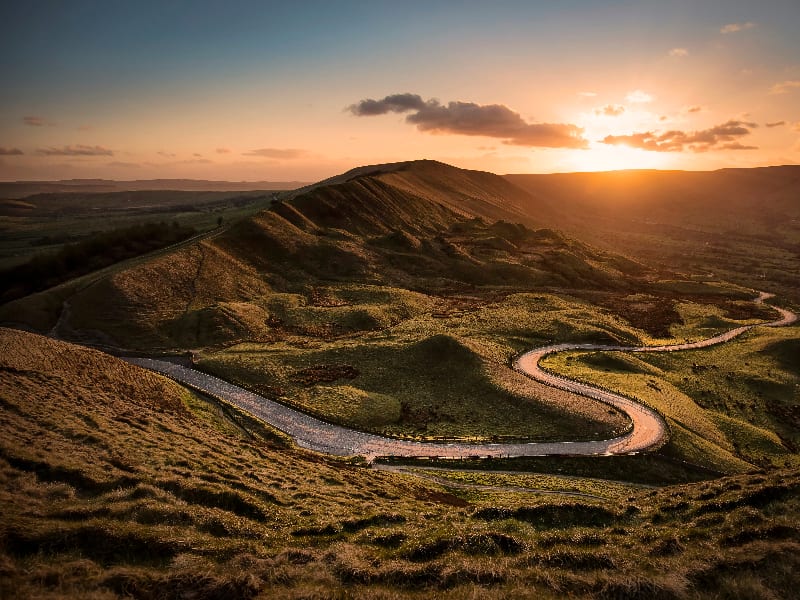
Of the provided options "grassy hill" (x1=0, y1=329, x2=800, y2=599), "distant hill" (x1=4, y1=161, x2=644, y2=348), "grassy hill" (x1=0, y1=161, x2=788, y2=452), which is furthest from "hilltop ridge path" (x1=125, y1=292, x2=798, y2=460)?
"distant hill" (x1=4, y1=161, x2=644, y2=348)

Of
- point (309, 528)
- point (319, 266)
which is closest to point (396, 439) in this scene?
point (309, 528)

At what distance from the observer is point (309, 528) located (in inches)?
904

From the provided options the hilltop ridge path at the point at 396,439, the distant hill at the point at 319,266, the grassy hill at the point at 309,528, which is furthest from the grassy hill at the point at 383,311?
the grassy hill at the point at 309,528

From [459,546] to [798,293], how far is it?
570ft

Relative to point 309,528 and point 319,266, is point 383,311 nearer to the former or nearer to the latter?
point 319,266

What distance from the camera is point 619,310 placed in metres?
108

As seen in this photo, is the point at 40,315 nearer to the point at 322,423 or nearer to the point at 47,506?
the point at 322,423

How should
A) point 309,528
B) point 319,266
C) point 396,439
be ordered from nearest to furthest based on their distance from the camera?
point 309,528 < point 396,439 < point 319,266

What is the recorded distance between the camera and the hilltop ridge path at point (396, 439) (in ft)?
142

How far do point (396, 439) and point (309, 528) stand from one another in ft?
76.7

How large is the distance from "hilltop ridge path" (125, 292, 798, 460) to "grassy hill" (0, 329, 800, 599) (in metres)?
7.51

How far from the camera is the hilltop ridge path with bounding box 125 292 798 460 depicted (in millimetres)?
43250

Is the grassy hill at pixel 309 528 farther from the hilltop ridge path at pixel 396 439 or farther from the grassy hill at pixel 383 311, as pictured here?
the grassy hill at pixel 383 311

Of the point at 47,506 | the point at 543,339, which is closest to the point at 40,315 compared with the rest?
the point at 47,506
